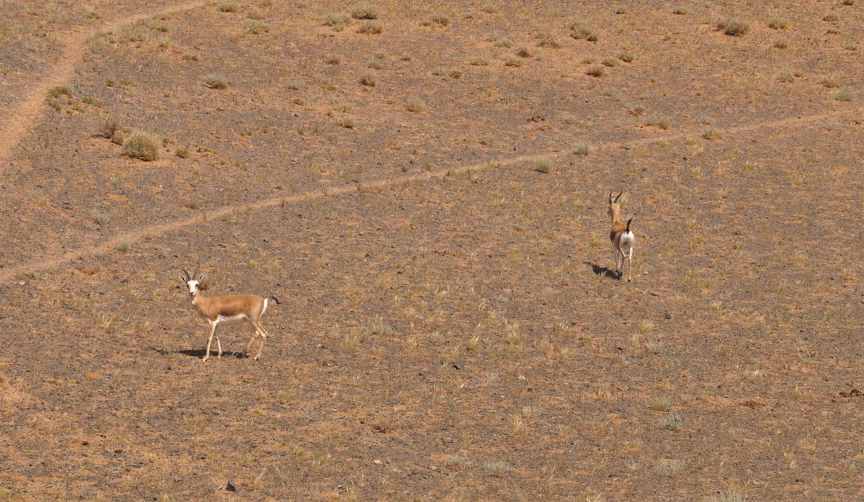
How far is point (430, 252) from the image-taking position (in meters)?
28.8

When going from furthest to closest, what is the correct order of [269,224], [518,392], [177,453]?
[269,224] → [518,392] → [177,453]

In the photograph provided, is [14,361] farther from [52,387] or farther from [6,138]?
[6,138]

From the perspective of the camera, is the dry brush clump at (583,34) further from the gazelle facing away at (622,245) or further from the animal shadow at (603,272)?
the animal shadow at (603,272)

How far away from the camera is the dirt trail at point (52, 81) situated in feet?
111

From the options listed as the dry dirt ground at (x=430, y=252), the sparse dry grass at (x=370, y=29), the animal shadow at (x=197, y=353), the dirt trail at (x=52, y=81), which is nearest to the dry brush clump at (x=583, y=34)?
the dry dirt ground at (x=430, y=252)

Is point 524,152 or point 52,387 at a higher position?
point 52,387

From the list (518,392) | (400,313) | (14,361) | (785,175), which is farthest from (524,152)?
(14,361)

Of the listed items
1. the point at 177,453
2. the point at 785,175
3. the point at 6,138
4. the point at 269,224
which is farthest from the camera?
the point at 785,175

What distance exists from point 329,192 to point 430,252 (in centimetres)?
532

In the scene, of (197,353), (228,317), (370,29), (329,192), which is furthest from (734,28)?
(228,317)

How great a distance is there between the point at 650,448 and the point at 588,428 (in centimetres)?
112

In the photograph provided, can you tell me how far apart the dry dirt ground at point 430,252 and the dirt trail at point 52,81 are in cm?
20

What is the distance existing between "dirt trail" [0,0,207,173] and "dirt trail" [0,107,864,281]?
17.6 ft

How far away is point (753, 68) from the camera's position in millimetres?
49156
